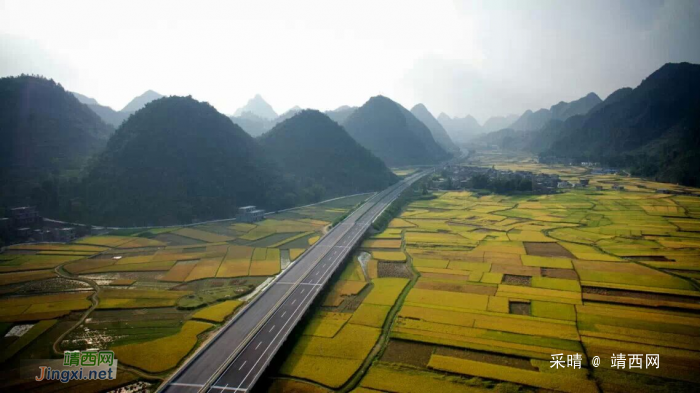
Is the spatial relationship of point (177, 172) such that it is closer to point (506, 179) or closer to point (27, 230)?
point (27, 230)

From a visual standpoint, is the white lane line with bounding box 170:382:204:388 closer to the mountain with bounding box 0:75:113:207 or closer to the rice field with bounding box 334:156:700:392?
the rice field with bounding box 334:156:700:392

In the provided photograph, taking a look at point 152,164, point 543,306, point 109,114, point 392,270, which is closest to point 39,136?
point 152,164

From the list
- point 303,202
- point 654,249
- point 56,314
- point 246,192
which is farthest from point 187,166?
point 654,249

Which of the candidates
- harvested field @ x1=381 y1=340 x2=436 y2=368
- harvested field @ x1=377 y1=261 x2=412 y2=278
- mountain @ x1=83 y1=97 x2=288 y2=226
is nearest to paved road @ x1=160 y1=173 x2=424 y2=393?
harvested field @ x1=377 y1=261 x2=412 y2=278

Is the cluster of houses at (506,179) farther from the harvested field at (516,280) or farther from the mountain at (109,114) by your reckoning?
the mountain at (109,114)

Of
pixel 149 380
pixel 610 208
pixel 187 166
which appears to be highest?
pixel 187 166

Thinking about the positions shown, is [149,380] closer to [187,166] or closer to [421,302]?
[421,302]

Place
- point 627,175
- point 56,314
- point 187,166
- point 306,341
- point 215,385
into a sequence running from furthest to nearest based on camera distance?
point 627,175, point 187,166, point 56,314, point 306,341, point 215,385
